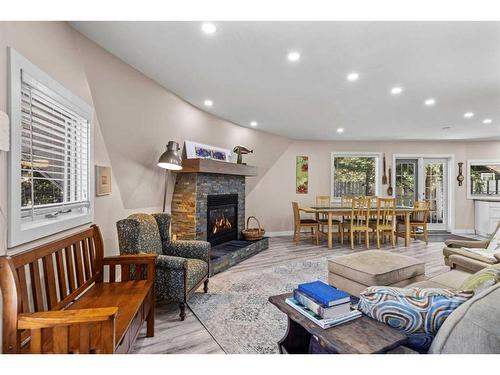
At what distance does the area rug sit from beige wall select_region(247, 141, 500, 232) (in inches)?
108

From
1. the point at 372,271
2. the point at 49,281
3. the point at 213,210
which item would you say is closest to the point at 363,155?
the point at 213,210

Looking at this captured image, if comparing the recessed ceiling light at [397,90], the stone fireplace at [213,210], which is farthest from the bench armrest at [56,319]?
the recessed ceiling light at [397,90]

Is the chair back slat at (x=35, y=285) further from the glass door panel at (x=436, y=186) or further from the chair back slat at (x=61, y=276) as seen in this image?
the glass door panel at (x=436, y=186)

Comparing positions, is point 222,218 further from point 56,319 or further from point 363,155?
point 363,155

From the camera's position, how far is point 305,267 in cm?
401

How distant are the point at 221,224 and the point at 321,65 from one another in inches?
A: 110

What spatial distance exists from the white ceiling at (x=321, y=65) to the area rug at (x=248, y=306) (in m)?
2.43

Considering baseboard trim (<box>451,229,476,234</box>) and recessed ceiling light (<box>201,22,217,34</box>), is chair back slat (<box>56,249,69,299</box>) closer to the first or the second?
recessed ceiling light (<box>201,22,217,34</box>)

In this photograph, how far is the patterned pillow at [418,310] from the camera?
1.18 m

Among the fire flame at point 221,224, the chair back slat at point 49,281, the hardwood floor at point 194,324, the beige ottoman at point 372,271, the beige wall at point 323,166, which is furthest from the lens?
the beige wall at point 323,166

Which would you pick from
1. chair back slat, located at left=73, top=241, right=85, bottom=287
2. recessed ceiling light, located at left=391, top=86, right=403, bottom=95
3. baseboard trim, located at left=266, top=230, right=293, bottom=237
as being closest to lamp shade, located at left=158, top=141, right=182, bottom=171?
chair back slat, located at left=73, top=241, right=85, bottom=287

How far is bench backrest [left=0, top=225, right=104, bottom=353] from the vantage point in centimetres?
121

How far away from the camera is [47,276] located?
1614 millimetres
